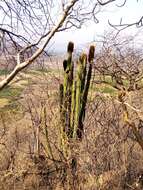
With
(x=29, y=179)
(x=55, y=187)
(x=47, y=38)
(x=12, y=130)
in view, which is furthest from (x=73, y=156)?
(x=12, y=130)

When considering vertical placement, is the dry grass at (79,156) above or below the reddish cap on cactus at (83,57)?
→ below

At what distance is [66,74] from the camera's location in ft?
35.7

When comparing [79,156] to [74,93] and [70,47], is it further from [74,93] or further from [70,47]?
[70,47]

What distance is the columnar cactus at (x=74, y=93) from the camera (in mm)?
10711

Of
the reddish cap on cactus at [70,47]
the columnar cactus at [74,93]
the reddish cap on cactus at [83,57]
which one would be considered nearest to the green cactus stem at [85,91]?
the columnar cactus at [74,93]

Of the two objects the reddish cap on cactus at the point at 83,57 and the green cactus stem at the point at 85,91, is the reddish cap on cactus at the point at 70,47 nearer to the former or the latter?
the reddish cap on cactus at the point at 83,57

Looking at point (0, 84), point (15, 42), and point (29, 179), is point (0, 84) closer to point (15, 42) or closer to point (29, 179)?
point (15, 42)

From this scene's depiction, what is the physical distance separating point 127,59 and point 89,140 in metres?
2.15

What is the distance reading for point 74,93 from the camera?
10852 millimetres

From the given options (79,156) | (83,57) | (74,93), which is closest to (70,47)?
(83,57)

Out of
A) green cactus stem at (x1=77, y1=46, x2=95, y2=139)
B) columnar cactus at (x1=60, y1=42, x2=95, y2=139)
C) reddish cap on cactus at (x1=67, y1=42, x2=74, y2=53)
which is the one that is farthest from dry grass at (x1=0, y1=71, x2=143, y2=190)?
reddish cap on cactus at (x1=67, y1=42, x2=74, y2=53)

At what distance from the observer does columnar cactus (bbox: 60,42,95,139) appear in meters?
10.7

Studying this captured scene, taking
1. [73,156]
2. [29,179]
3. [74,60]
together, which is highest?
[74,60]

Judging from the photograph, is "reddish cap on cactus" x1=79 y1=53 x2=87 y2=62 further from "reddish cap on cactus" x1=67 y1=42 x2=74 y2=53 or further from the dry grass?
the dry grass
